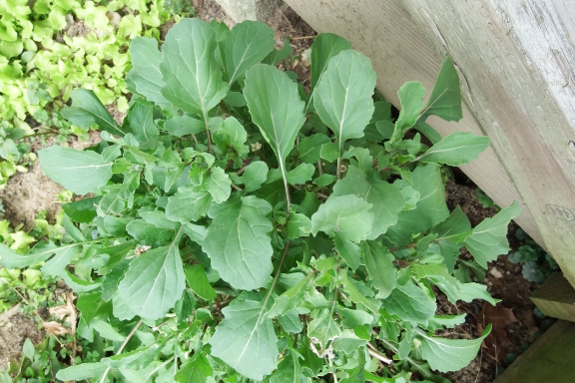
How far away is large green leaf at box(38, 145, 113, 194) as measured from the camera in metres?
1.04

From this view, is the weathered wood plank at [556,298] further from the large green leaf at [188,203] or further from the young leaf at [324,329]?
the large green leaf at [188,203]

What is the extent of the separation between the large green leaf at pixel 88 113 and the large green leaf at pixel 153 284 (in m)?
0.40

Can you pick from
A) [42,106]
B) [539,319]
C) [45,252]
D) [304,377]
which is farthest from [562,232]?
[42,106]

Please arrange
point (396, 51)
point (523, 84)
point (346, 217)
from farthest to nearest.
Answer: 1. point (396, 51)
2. point (523, 84)
3. point (346, 217)

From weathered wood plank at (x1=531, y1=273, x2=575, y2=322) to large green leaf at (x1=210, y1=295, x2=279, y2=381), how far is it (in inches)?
40.3

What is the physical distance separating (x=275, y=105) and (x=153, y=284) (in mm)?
441

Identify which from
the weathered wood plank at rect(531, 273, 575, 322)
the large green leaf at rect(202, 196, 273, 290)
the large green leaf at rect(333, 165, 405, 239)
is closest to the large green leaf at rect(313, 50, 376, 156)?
the large green leaf at rect(333, 165, 405, 239)

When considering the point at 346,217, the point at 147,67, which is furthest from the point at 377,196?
the point at 147,67

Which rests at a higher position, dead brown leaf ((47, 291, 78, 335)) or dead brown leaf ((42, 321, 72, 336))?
dead brown leaf ((47, 291, 78, 335))

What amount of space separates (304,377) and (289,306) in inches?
14.1

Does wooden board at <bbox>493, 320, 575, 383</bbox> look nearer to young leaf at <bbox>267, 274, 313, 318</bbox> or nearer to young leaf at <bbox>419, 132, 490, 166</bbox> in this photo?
young leaf at <bbox>419, 132, 490, 166</bbox>

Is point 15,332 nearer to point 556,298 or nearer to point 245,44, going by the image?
point 245,44

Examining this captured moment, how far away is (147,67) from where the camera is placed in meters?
1.04

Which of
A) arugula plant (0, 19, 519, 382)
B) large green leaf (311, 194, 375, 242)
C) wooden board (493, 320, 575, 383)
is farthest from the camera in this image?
wooden board (493, 320, 575, 383)
